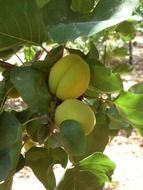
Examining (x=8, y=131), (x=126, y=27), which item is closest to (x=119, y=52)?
(x=126, y=27)

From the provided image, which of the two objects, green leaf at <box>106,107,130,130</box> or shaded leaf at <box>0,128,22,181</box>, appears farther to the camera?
green leaf at <box>106,107,130,130</box>

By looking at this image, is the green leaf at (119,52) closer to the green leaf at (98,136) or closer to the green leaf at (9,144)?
the green leaf at (98,136)

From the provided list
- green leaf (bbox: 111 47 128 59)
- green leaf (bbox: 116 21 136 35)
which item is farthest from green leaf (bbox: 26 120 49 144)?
green leaf (bbox: 111 47 128 59)

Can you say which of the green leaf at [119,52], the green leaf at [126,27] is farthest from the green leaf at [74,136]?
the green leaf at [119,52]

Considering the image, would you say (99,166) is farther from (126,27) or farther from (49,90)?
(126,27)

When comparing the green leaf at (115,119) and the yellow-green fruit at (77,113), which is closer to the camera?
the yellow-green fruit at (77,113)

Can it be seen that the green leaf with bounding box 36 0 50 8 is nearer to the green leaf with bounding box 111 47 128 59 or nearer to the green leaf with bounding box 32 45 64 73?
the green leaf with bounding box 32 45 64 73
